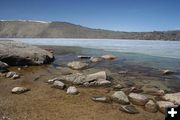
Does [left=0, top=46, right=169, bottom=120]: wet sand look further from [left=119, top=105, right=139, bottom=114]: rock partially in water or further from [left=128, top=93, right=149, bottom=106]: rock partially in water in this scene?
[left=128, top=93, right=149, bottom=106]: rock partially in water

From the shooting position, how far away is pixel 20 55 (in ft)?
49.2

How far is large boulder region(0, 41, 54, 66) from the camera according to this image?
14773 millimetres

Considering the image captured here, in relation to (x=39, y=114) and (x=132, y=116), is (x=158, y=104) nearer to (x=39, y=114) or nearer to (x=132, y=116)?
(x=132, y=116)

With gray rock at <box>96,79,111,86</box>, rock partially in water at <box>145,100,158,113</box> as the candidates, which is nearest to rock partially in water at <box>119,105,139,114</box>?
rock partially in water at <box>145,100,158,113</box>

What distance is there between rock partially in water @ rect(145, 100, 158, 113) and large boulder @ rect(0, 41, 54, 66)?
936 centimetres

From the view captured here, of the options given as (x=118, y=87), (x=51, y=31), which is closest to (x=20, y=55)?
(x=118, y=87)

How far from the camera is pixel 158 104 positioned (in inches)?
305

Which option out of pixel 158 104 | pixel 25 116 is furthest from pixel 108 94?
pixel 25 116

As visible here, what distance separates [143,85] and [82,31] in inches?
6186

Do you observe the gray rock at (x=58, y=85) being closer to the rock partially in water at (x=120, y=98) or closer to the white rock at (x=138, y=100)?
the rock partially in water at (x=120, y=98)

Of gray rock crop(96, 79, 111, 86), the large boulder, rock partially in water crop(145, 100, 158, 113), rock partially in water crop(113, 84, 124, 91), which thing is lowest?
rock partially in water crop(145, 100, 158, 113)

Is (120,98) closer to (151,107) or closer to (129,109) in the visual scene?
Result: (129,109)

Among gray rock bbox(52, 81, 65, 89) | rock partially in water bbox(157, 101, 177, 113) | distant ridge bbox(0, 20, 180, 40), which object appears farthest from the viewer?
distant ridge bbox(0, 20, 180, 40)

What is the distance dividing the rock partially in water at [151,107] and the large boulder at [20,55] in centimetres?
936
